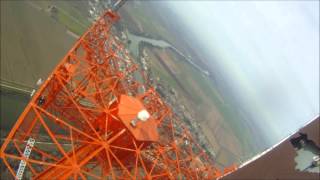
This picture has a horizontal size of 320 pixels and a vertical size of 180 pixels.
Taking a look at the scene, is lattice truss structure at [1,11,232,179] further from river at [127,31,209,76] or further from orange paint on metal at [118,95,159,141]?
river at [127,31,209,76]

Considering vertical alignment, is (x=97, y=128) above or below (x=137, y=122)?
above

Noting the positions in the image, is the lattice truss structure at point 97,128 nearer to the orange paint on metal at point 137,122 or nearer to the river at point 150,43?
the orange paint on metal at point 137,122

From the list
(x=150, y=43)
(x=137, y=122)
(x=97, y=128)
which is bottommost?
(x=137, y=122)

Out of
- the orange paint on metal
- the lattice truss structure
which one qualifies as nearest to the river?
the lattice truss structure

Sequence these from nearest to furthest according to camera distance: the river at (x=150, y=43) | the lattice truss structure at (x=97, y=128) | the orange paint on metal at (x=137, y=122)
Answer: the orange paint on metal at (x=137, y=122) → the lattice truss structure at (x=97, y=128) → the river at (x=150, y=43)

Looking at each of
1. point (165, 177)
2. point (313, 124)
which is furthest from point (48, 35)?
point (313, 124)

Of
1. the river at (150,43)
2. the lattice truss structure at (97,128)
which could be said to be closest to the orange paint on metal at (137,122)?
the lattice truss structure at (97,128)

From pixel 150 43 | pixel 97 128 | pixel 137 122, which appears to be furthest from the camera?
pixel 150 43

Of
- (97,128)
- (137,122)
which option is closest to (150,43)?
(97,128)

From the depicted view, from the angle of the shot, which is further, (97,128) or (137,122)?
(97,128)

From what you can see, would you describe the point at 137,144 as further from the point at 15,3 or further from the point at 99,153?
the point at 15,3

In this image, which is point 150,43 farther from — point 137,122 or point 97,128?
point 137,122
